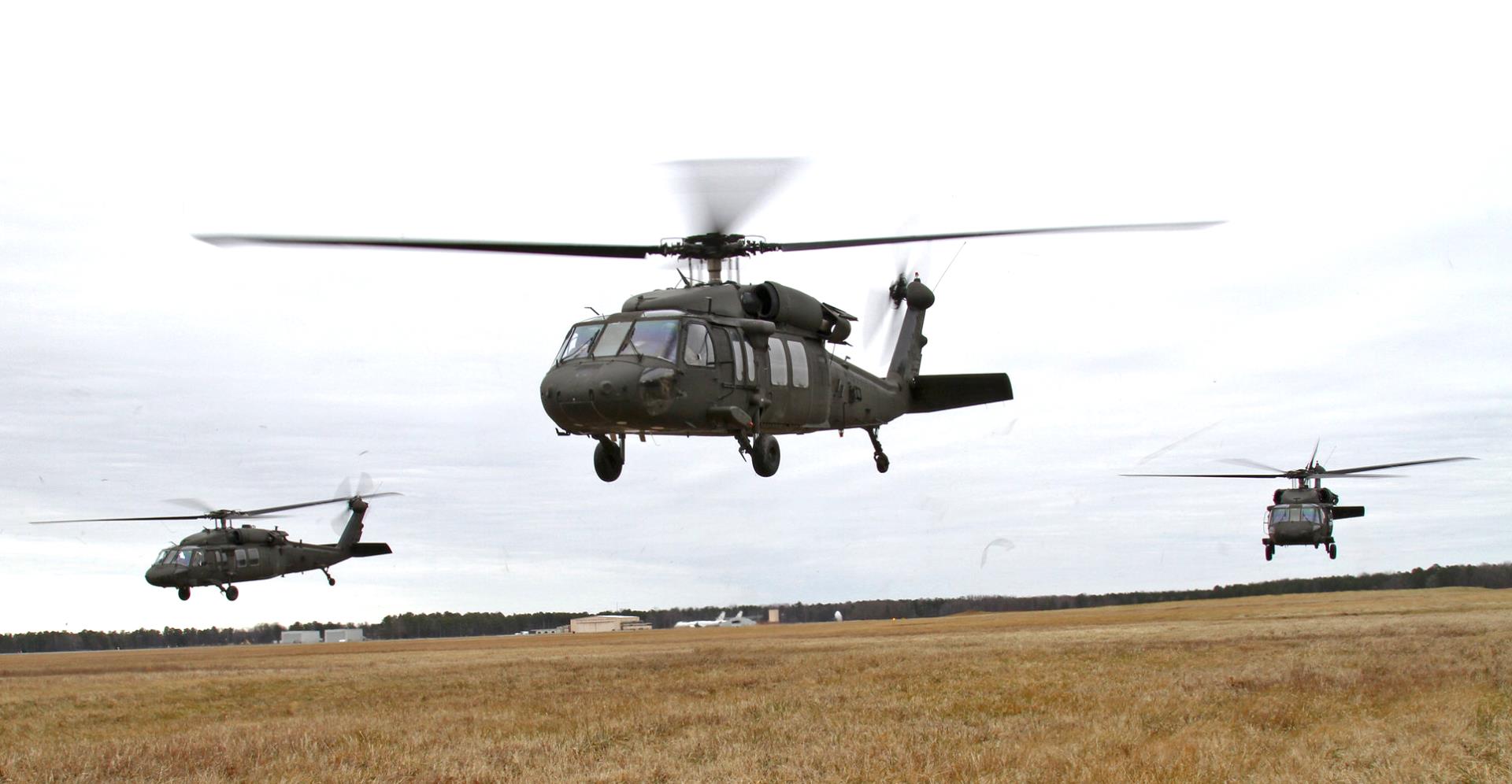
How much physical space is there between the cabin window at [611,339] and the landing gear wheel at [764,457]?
2.69m

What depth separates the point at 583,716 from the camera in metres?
18.5

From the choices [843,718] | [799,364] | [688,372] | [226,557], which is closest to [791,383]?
[799,364]

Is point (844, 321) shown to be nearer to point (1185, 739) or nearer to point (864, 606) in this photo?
point (1185, 739)

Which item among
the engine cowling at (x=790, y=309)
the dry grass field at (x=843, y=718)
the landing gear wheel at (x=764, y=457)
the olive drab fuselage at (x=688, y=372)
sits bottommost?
the dry grass field at (x=843, y=718)

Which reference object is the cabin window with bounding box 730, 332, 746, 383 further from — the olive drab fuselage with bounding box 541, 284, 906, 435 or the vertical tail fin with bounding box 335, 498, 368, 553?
the vertical tail fin with bounding box 335, 498, 368, 553

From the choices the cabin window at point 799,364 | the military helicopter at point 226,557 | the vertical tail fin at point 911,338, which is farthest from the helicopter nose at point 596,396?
the military helicopter at point 226,557

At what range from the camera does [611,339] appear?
677 inches

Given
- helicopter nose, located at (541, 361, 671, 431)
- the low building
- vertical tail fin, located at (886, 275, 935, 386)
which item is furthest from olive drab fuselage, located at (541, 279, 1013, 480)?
the low building

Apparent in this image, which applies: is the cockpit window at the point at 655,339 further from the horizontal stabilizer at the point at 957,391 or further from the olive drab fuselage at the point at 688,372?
the horizontal stabilizer at the point at 957,391

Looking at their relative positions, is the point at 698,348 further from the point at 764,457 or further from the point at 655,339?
the point at 764,457

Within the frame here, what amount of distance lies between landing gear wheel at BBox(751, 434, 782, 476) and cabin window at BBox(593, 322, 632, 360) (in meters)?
2.69

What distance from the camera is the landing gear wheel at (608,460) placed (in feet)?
60.6

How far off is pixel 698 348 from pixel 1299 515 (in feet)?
131

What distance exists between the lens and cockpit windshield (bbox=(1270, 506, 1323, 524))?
4975 cm
